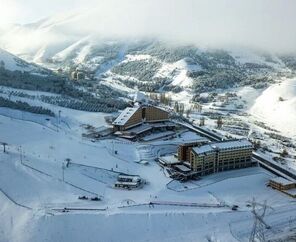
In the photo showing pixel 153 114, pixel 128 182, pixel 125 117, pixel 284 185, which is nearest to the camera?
pixel 128 182

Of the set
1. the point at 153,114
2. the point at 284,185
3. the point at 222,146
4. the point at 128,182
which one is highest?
the point at 153,114

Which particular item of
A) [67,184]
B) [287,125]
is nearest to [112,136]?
[67,184]

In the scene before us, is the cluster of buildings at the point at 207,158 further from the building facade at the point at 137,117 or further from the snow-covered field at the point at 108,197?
the building facade at the point at 137,117

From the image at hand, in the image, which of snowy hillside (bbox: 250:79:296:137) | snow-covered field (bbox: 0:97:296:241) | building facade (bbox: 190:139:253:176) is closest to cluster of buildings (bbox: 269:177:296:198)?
snow-covered field (bbox: 0:97:296:241)

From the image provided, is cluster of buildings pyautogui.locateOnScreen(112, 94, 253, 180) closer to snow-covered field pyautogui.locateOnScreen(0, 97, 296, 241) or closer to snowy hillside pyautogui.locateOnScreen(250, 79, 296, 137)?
snow-covered field pyautogui.locateOnScreen(0, 97, 296, 241)

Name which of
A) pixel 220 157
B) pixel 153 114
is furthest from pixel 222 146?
pixel 153 114

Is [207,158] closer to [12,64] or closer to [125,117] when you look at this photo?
[125,117]
